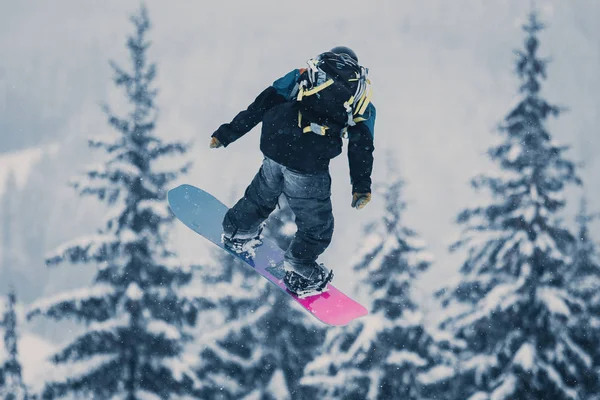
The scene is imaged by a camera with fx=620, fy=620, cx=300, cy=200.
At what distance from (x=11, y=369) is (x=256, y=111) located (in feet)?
30.3

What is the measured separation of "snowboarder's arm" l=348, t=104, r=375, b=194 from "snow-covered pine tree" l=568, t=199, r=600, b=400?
9.24 metres

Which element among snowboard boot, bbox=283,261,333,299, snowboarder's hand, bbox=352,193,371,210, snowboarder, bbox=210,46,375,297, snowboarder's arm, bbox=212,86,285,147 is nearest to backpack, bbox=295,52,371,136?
snowboarder, bbox=210,46,375,297

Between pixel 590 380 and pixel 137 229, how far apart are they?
980 cm

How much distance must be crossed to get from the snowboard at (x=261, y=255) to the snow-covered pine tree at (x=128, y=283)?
413 cm

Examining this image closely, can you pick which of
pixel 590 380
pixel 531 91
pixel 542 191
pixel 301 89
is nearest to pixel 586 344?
pixel 590 380

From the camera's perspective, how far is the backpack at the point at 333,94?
5.04 meters

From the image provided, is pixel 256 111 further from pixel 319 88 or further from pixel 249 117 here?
pixel 319 88

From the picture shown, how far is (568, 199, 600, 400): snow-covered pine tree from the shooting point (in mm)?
12852

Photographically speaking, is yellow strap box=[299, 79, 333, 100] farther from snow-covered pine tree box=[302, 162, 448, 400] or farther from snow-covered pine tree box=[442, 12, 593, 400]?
snow-covered pine tree box=[302, 162, 448, 400]

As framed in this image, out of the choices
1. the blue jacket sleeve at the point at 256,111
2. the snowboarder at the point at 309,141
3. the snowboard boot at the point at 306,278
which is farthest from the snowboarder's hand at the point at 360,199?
the snowboard boot at the point at 306,278

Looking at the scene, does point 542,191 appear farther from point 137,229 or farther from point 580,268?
point 137,229

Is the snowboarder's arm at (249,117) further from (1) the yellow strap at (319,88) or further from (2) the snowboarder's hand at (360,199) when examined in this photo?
(2) the snowboarder's hand at (360,199)

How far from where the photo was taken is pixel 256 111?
18.3 feet

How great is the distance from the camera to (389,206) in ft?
45.9
